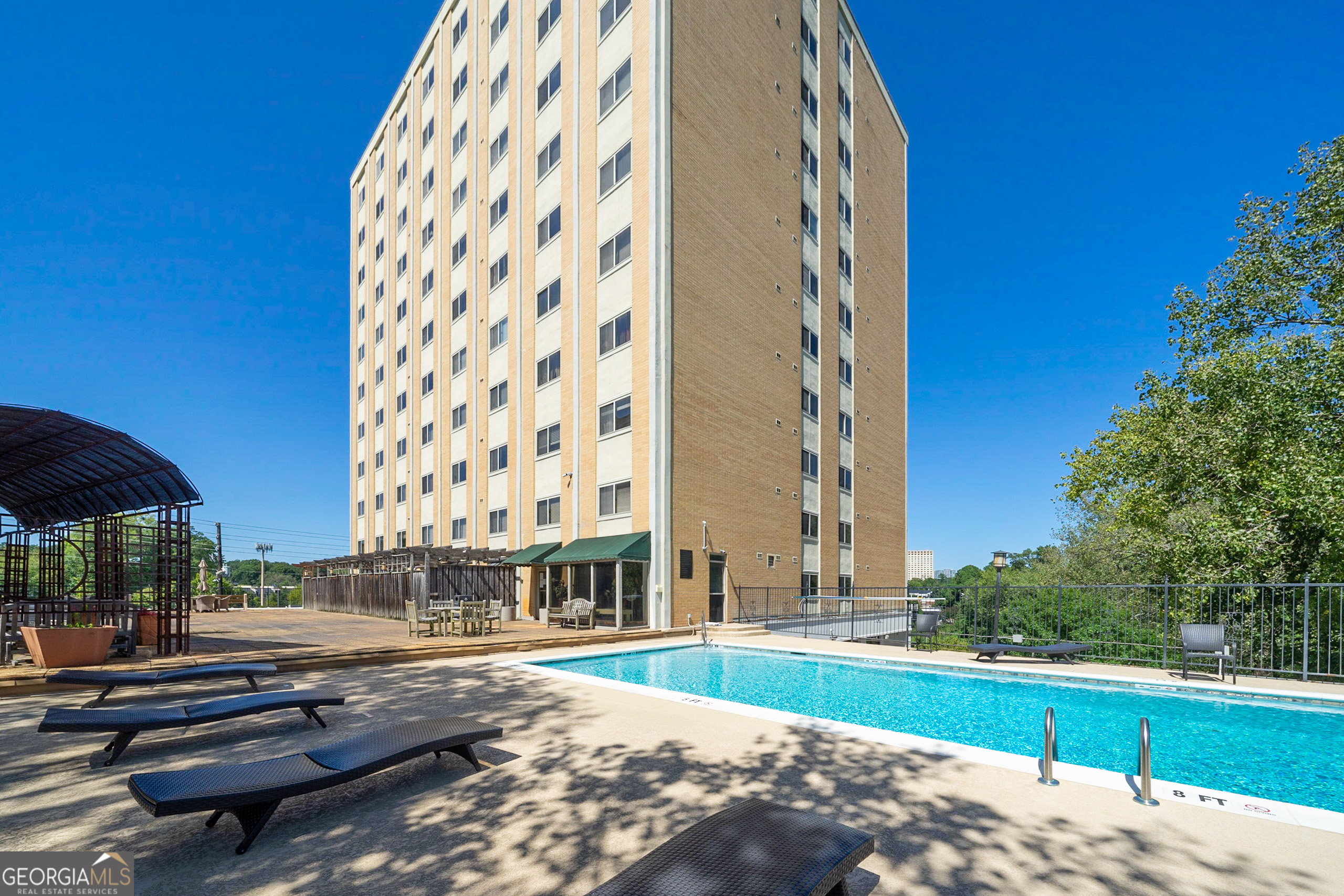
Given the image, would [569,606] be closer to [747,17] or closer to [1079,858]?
[1079,858]

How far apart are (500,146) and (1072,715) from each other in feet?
99.8

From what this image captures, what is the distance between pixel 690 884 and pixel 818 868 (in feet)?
2.05

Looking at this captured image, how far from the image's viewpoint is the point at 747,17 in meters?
26.2

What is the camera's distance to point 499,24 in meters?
30.9

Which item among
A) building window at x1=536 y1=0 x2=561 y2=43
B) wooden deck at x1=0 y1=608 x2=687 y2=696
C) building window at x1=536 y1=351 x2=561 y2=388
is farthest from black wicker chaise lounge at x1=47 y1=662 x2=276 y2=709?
building window at x1=536 y1=0 x2=561 y2=43

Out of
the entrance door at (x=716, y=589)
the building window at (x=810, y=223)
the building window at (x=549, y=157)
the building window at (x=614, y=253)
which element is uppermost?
the building window at (x=549, y=157)

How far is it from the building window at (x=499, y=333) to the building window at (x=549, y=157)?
241 inches

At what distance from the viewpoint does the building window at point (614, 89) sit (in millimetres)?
23000

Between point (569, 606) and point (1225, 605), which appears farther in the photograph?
point (569, 606)

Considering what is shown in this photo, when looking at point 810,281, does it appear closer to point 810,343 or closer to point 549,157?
point 810,343

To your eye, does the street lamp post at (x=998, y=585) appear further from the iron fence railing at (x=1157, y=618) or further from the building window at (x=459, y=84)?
the building window at (x=459, y=84)

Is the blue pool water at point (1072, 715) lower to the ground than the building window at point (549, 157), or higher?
lower

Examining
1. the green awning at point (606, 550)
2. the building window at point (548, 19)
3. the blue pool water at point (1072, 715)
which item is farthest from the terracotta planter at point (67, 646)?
the building window at point (548, 19)

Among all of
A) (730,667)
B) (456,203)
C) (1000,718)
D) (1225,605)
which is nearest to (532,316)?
(456,203)
